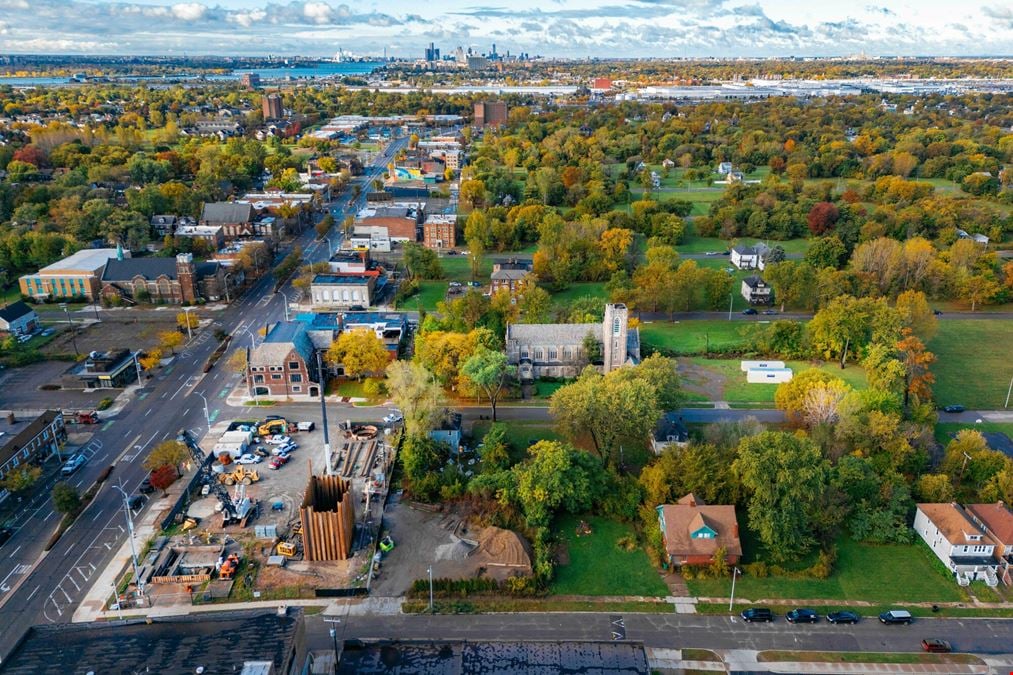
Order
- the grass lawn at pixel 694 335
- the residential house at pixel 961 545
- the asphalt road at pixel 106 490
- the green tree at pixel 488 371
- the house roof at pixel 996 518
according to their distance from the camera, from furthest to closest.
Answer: the grass lawn at pixel 694 335
the green tree at pixel 488 371
the house roof at pixel 996 518
the residential house at pixel 961 545
the asphalt road at pixel 106 490

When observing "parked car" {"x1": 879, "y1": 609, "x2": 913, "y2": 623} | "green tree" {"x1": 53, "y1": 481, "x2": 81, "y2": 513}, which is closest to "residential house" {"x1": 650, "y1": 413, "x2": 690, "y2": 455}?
"parked car" {"x1": 879, "y1": 609, "x2": 913, "y2": 623}

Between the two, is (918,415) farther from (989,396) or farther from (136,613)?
(136,613)

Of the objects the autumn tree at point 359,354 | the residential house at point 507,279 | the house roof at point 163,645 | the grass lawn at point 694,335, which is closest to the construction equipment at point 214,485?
the house roof at point 163,645

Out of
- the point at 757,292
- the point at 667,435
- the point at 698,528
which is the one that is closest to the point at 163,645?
the point at 698,528

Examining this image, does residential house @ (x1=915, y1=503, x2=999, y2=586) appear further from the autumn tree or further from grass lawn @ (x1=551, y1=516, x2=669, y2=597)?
the autumn tree

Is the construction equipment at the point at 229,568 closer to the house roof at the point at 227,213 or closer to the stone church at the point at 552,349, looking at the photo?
the stone church at the point at 552,349

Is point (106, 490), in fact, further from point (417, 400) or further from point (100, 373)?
point (417, 400)

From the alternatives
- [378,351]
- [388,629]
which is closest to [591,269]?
[378,351]
